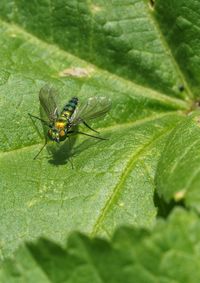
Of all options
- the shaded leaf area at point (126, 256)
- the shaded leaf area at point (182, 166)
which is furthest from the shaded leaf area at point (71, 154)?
the shaded leaf area at point (126, 256)

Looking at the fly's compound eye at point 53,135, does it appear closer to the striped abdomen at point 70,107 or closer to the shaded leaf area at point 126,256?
the striped abdomen at point 70,107

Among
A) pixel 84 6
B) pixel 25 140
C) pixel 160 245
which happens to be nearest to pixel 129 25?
pixel 84 6

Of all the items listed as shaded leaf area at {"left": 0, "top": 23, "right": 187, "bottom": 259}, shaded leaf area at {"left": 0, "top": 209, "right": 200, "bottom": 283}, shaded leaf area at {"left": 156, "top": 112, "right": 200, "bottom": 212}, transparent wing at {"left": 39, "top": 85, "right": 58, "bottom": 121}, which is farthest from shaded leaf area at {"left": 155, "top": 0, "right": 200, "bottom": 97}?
shaded leaf area at {"left": 0, "top": 209, "right": 200, "bottom": 283}

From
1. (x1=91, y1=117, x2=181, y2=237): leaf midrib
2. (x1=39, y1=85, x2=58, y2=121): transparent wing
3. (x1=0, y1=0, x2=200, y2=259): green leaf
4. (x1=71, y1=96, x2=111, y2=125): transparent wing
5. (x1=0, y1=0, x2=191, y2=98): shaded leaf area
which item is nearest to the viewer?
(x1=91, y1=117, x2=181, y2=237): leaf midrib

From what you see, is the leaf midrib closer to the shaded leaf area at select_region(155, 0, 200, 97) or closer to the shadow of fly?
the shadow of fly

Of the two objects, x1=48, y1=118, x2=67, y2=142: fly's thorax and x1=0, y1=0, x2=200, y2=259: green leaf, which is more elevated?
x1=0, y1=0, x2=200, y2=259: green leaf
